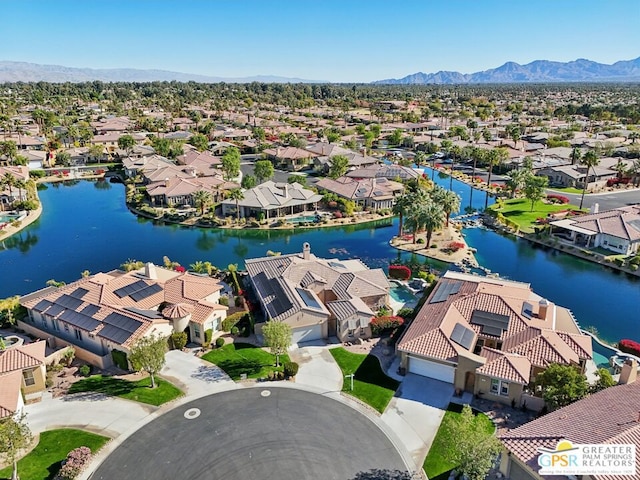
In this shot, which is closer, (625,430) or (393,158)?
(625,430)

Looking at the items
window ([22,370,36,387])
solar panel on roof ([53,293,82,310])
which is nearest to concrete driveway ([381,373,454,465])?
window ([22,370,36,387])

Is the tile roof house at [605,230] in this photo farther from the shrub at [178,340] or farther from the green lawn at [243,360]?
the shrub at [178,340]

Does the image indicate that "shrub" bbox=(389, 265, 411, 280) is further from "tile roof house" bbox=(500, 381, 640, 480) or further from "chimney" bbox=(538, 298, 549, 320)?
"tile roof house" bbox=(500, 381, 640, 480)

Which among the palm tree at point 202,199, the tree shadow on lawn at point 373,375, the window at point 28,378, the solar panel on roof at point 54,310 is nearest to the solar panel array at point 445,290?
the tree shadow on lawn at point 373,375

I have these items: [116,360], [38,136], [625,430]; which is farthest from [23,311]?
[38,136]

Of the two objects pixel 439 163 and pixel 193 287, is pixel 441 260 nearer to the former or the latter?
pixel 193 287

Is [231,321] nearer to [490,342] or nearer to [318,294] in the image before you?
[318,294]
